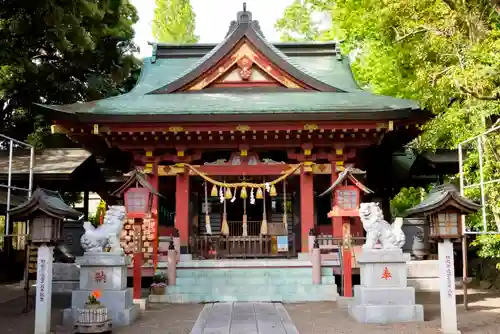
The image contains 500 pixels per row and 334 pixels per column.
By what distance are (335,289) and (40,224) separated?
697cm

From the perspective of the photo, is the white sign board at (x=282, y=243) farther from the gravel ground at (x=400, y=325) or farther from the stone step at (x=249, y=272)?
the gravel ground at (x=400, y=325)

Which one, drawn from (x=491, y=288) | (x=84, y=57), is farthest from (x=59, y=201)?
(x=84, y=57)

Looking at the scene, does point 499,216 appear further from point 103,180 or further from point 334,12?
point 334,12

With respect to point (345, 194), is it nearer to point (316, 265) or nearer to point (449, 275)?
point (316, 265)

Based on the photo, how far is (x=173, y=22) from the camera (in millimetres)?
38031

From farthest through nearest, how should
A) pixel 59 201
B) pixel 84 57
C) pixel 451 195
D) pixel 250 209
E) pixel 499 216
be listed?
pixel 84 57, pixel 250 209, pixel 499 216, pixel 59 201, pixel 451 195

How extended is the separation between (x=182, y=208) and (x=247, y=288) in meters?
3.23

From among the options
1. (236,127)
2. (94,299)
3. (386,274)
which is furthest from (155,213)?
(386,274)

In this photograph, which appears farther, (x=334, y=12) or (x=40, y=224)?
(x=334, y=12)

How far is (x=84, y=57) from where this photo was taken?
2106 centimetres

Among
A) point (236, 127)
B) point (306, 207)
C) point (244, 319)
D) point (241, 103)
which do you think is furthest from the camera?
point (241, 103)

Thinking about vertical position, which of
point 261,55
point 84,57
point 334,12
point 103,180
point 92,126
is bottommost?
point 103,180

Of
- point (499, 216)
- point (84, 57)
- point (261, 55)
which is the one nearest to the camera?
point (499, 216)

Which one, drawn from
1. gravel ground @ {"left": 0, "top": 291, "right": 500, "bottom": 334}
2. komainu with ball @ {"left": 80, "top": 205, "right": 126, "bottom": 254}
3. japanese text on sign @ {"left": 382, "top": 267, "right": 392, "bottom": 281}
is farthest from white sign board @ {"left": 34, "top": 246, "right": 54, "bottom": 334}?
japanese text on sign @ {"left": 382, "top": 267, "right": 392, "bottom": 281}
